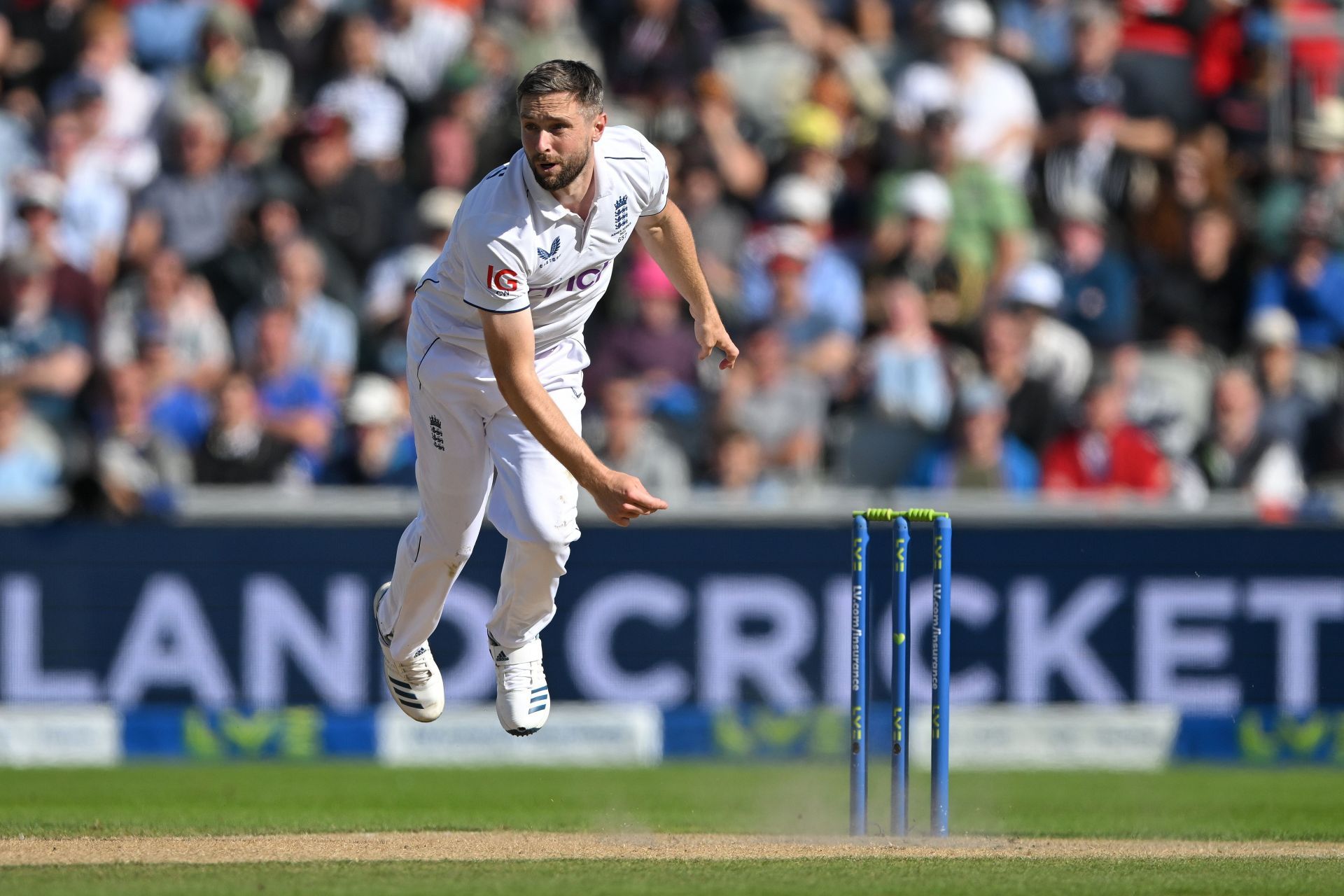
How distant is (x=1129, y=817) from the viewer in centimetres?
867

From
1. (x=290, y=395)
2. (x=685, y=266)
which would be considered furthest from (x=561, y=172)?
(x=290, y=395)

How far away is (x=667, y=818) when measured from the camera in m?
8.38

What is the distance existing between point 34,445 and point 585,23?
4.86 m

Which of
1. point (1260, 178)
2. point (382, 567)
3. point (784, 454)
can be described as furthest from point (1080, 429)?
point (382, 567)

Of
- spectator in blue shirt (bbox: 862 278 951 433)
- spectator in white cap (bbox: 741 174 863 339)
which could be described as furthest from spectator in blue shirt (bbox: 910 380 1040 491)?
spectator in white cap (bbox: 741 174 863 339)

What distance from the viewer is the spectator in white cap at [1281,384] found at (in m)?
11.5

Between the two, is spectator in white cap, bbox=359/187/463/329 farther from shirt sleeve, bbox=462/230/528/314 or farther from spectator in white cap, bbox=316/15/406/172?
shirt sleeve, bbox=462/230/528/314

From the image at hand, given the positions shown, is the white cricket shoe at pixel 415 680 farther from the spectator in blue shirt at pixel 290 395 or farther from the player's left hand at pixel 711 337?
the spectator in blue shirt at pixel 290 395

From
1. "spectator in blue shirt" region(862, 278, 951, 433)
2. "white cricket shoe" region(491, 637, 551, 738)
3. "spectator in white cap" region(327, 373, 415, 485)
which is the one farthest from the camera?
"spectator in blue shirt" region(862, 278, 951, 433)

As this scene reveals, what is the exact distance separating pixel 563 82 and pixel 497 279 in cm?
64

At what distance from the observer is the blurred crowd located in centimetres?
1127

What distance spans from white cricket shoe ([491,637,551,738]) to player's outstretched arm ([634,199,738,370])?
A: 1.26 meters

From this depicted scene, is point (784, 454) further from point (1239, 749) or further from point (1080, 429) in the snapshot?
point (1239, 749)

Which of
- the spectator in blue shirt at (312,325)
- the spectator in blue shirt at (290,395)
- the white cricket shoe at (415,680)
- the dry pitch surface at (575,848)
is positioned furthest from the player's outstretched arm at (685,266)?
the spectator in blue shirt at (312,325)
